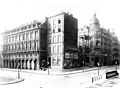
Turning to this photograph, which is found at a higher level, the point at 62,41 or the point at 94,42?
the point at 94,42

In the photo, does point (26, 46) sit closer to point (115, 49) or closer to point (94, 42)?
point (94, 42)

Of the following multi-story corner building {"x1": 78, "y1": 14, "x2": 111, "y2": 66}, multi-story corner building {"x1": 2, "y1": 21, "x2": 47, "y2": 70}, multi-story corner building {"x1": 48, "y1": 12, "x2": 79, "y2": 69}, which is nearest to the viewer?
multi-story corner building {"x1": 48, "y1": 12, "x2": 79, "y2": 69}

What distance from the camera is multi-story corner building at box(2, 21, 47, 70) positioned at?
50781mm

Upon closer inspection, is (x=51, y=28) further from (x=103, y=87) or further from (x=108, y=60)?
(x=108, y=60)

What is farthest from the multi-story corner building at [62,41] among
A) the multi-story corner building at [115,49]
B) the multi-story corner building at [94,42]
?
the multi-story corner building at [115,49]

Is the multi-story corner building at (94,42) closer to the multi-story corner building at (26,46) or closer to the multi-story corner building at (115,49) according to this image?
the multi-story corner building at (115,49)

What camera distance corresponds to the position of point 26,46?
182ft

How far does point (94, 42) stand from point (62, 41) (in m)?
25.2

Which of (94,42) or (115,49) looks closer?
(94,42)

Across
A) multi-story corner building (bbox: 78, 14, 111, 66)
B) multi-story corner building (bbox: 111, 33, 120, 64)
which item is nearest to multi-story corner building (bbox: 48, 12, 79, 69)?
multi-story corner building (bbox: 78, 14, 111, 66)

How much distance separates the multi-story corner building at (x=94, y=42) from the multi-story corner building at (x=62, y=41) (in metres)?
14.6

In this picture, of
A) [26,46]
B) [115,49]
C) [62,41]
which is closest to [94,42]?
[62,41]

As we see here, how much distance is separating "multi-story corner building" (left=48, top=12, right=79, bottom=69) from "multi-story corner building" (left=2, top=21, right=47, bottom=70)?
2.91 metres

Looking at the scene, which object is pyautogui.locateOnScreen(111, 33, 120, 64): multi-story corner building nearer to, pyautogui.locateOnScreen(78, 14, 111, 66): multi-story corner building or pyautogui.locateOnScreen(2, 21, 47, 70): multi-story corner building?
pyautogui.locateOnScreen(78, 14, 111, 66): multi-story corner building
